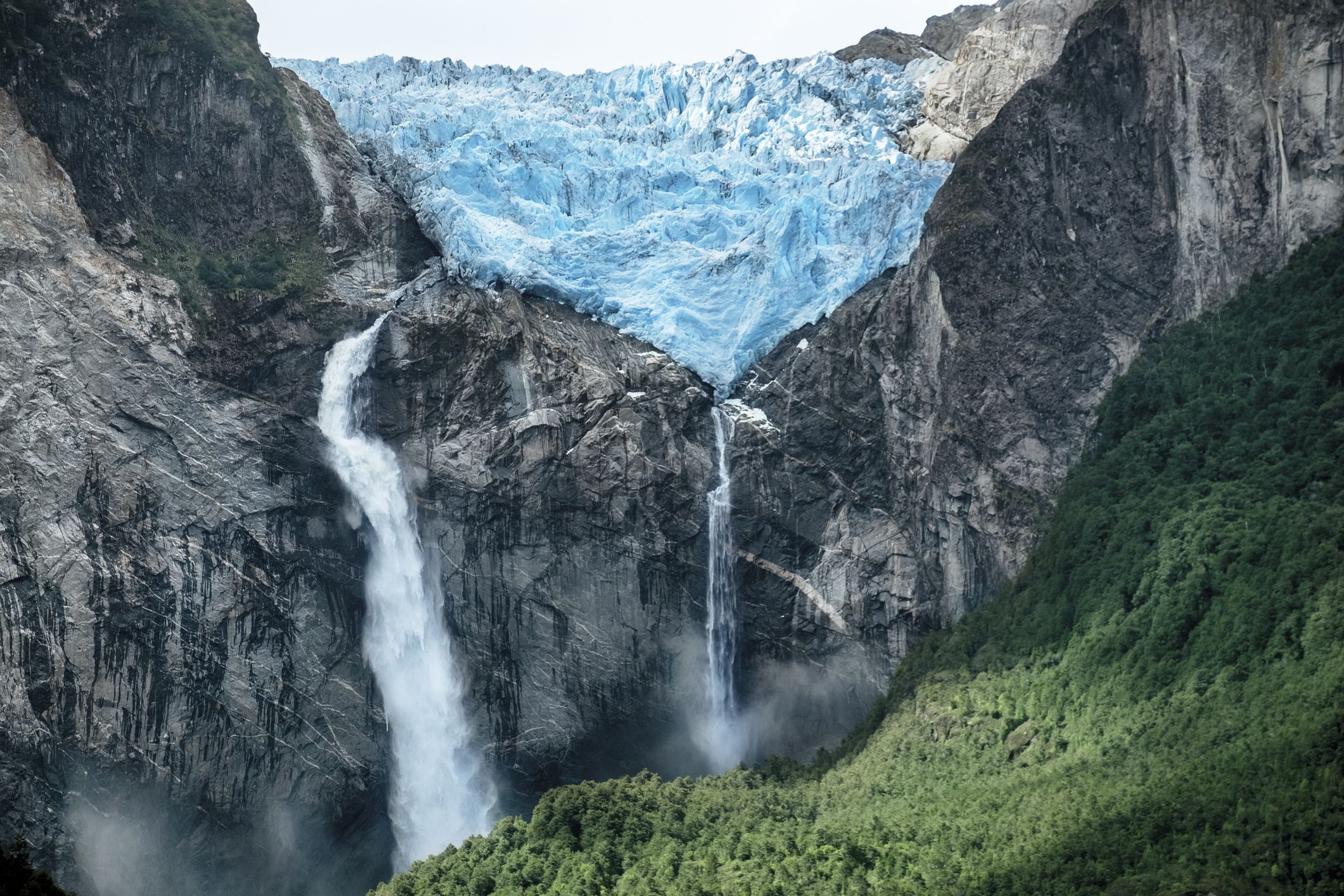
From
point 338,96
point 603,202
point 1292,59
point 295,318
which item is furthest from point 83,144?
point 1292,59

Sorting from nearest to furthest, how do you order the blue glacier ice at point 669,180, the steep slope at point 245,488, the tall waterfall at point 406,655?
the steep slope at point 245,488, the tall waterfall at point 406,655, the blue glacier ice at point 669,180

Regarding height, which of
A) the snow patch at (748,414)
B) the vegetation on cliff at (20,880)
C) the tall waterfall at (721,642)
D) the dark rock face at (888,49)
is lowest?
the tall waterfall at (721,642)

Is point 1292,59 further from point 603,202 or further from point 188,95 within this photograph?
point 188,95

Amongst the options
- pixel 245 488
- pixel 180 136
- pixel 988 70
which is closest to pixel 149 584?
pixel 245 488

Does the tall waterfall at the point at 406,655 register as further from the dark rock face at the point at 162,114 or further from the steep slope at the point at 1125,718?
the steep slope at the point at 1125,718

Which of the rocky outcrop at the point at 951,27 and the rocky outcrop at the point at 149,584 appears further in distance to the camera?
the rocky outcrop at the point at 951,27

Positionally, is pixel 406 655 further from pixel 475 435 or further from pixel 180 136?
pixel 180 136

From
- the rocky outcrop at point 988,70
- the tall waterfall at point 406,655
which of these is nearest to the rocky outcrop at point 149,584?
the tall waterfall at point 406,655
